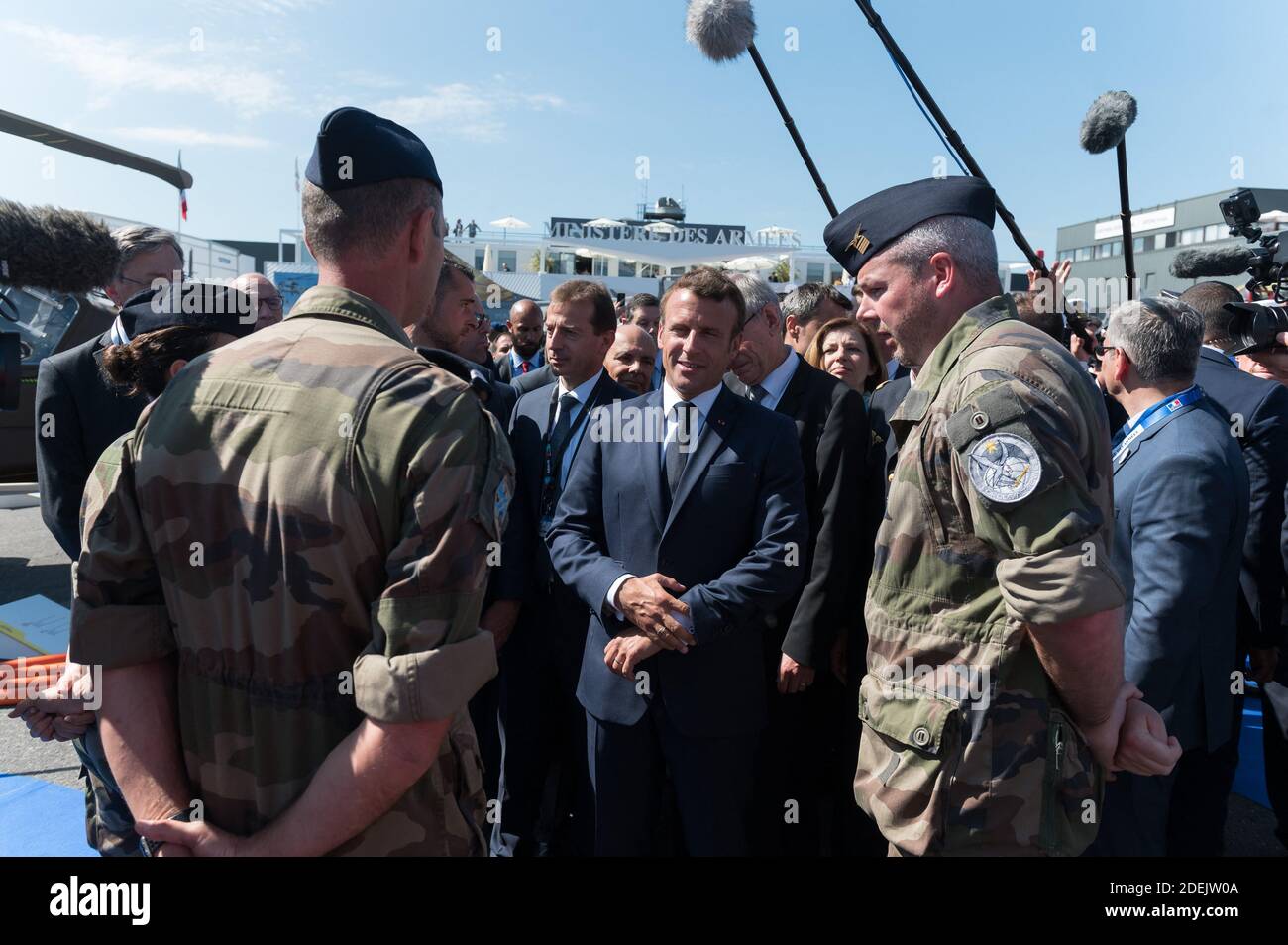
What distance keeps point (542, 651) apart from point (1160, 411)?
2.46 meters

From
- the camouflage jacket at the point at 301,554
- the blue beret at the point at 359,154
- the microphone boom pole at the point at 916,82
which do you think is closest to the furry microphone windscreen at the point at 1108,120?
the microphone boom pole at the point at 916,82

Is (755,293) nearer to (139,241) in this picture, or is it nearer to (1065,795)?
(1065,795)

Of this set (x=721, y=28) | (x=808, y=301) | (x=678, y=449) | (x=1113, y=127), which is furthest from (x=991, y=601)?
(x=721, y=28)

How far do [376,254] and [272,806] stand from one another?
0.98 m

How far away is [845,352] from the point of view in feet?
13.5

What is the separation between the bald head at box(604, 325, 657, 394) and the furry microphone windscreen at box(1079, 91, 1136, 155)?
2.29 meters

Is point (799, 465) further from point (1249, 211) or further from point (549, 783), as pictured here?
point (1249, 211)

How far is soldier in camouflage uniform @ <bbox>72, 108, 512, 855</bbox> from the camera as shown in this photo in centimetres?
126

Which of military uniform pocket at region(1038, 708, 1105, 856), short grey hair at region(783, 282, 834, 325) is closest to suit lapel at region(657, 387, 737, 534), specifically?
military uniform pocket at region(1038, 708, 1105, 856)

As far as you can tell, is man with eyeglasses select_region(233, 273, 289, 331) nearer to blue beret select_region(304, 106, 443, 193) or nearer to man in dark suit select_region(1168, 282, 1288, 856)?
blue beret select_region(304, 106, 443, 193)

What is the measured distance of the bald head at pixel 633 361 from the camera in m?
4.13

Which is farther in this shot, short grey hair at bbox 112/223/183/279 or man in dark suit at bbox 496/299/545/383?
man in dark suit at bbox 496/299/545/383

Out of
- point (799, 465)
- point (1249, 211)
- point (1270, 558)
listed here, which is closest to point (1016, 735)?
point (799, 465)

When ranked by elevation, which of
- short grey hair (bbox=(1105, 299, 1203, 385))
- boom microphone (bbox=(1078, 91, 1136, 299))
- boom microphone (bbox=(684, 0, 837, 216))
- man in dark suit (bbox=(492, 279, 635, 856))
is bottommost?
man in dark suit (bbox=(492, 279, 635, 856))
